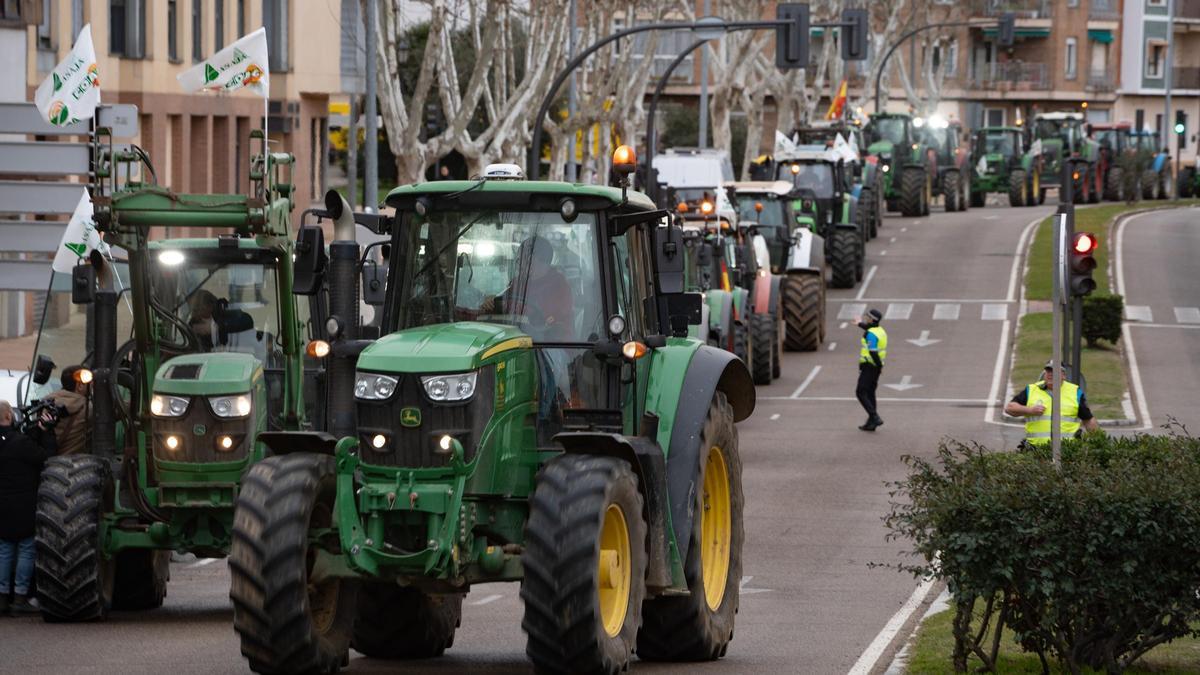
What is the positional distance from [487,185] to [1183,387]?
23442 millimetres

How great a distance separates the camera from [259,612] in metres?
10.0

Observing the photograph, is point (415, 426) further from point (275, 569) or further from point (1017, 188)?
point (1017, 188)

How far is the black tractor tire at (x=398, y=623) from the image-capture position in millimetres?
11789

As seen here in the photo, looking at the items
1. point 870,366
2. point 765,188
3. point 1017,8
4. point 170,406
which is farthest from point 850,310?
point 1017,8

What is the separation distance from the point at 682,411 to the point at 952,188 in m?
53.6

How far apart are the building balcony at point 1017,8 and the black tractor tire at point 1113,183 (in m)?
27.1

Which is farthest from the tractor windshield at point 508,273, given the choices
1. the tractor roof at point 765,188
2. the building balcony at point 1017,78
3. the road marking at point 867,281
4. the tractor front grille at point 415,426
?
the building balcony at point 1017,78

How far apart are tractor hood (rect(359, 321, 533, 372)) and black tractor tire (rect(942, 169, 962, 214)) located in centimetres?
5445

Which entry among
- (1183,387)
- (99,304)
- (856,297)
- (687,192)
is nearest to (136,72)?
(687,192)

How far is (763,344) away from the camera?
32219mm

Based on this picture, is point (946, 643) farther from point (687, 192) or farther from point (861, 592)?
point (687, 192)

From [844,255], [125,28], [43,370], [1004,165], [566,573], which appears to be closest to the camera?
[566,573]

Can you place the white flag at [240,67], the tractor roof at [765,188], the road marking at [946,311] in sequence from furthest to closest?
1. the road marking at [946,311]
2. the tractor roof at [765,188]
3. the white flag at [240,67]

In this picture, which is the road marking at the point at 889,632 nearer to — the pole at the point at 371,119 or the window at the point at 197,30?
the pole at the point at 371,119
